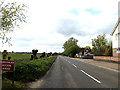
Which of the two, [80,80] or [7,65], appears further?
[80,80]

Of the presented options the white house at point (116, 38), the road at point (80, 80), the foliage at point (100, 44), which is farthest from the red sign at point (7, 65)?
the foliage at point (100, 44)

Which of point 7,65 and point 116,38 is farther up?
point 116,38

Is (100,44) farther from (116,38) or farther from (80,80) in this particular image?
(80,80)

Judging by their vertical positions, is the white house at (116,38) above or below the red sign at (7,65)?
above

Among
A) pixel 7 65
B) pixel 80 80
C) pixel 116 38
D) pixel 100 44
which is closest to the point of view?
pixel 7 65

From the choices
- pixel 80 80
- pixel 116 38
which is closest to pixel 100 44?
pixel 116 38

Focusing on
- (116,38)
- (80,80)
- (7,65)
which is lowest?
(80,80)

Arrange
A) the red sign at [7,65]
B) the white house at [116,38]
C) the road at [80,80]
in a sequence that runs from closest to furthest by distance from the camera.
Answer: the red sign at [7,65]
the road at [80,80]
the white house at [116,38]

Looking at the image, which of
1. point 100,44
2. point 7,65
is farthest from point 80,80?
point 100,44

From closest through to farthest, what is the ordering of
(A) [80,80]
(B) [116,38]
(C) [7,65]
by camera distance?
(C) [7,65]
(A) [80,80]
(B) [116,38]

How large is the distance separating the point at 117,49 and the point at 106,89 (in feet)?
86.3

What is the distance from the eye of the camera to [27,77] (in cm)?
835

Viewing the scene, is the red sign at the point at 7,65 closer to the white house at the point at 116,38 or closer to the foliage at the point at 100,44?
the white house at the point at 116,38

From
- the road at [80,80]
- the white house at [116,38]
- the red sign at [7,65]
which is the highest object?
the white house at [116,38]
